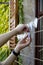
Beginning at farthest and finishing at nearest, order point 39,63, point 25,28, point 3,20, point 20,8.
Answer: point 3,20 < point 20,8 < point 39,63 < point 25,28

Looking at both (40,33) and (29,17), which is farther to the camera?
(29,17)

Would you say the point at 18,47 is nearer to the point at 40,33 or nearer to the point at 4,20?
the point at 40,33

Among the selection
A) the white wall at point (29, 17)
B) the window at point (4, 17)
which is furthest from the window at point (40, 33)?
the window at point (4, 17)

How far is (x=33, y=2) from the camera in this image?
2312 mm

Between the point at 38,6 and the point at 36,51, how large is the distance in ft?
1.50

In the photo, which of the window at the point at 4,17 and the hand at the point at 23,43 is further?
the window at the point at 4,17

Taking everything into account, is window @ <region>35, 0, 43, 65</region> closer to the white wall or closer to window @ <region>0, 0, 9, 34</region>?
the white wall

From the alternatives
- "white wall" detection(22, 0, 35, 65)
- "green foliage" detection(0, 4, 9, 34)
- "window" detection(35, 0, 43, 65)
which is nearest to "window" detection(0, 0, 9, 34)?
"green foliage" detection(0, 4, 9, 34)

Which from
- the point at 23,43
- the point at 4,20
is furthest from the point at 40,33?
the point at 4,20

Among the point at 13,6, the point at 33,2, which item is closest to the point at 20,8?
the point at 13,6

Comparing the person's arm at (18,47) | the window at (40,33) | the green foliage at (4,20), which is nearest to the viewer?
the person's arm at (18,47)

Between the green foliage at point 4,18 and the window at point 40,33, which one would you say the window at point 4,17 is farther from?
the window at point 40,33

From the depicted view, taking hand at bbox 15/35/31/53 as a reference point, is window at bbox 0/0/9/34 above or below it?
below

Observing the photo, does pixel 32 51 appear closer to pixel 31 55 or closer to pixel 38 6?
pixel 31 55
